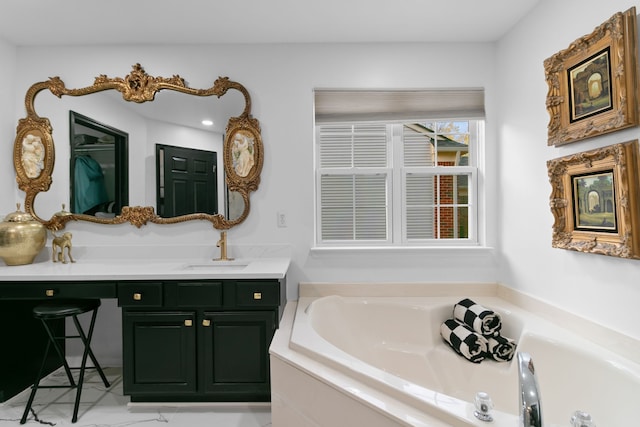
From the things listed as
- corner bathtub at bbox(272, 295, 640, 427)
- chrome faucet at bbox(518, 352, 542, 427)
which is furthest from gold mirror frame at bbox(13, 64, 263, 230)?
chrome faucet at bbox(518, 352, 542, 427)

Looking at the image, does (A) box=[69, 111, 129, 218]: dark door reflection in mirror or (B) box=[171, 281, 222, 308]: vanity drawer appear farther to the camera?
(A) box=[69, 111, 129, 218]: dark door reflection in mirror

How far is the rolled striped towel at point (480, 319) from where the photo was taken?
1999 mm

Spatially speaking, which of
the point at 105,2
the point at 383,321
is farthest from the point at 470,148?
the point at 105,2

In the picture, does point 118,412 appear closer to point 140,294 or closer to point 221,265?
point 140,294

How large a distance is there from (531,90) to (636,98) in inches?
29.8

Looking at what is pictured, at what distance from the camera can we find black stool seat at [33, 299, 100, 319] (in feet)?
6.40

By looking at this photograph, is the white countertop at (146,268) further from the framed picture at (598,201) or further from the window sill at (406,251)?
the framed picture at (598,201)

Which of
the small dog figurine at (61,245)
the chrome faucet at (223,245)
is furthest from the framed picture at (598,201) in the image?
the small dog figurine at (61,245)

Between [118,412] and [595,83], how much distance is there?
120 inches

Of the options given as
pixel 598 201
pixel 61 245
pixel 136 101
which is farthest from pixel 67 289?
pixel 598 201

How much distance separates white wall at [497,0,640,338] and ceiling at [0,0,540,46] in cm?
28

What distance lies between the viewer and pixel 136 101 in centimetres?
252

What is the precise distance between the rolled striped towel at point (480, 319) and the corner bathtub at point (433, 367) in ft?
0.34

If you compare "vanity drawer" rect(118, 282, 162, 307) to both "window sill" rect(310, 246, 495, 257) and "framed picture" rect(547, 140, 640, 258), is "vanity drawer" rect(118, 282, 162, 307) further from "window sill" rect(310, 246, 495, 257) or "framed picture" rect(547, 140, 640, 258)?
"framed picture" rect(547, 140, 640, 258)
